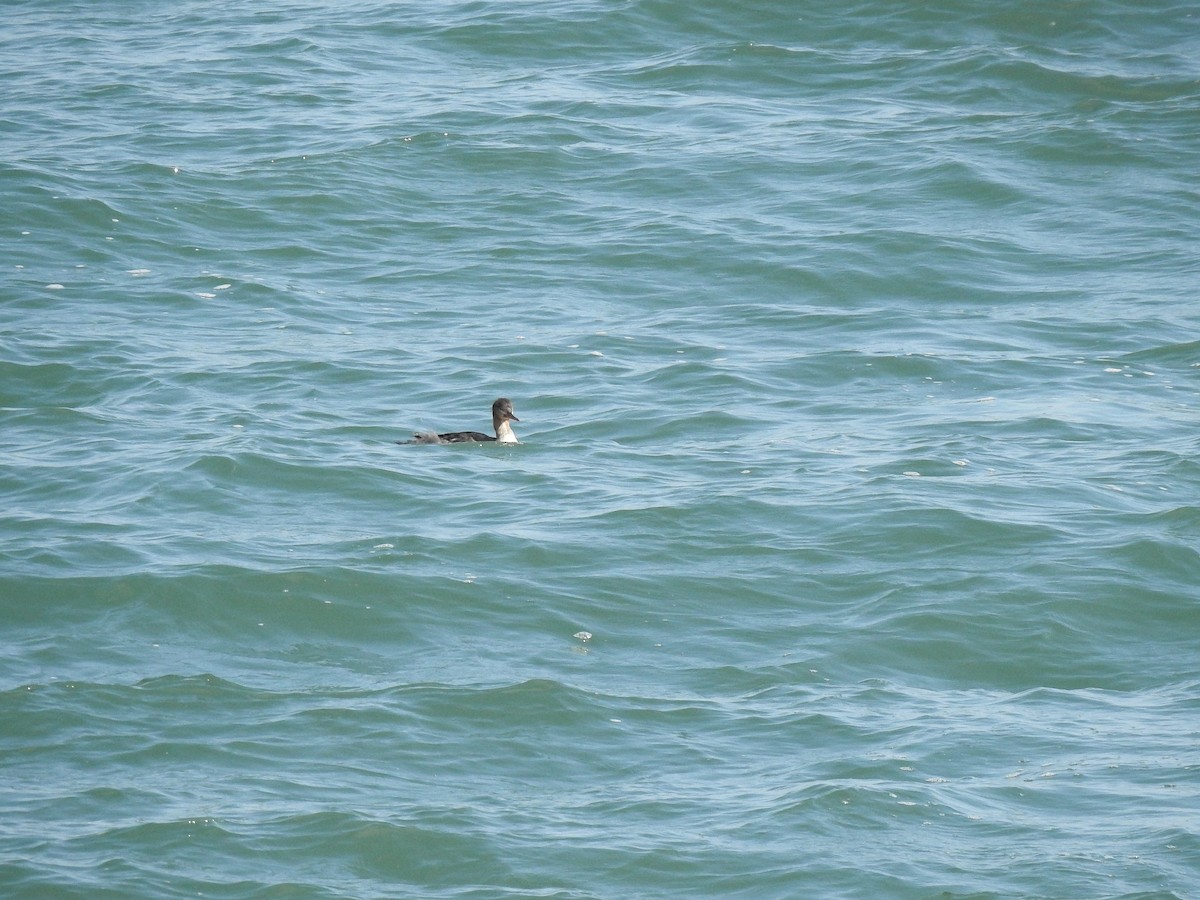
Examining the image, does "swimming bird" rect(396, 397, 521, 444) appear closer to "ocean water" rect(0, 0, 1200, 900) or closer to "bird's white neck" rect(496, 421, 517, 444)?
"bird's white neck" rect(496, 421, 517, 444)

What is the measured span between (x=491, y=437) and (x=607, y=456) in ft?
3.45

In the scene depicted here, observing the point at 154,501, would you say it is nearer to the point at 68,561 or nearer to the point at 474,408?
the point at 68,561

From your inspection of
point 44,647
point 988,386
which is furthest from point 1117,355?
point 44,647

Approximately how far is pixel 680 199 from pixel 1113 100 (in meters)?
5.78

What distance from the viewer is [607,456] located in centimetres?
1242

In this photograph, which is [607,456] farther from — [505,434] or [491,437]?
[491,437]

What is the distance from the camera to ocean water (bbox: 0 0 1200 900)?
24.6 feet

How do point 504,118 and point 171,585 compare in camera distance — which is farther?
point 504,118

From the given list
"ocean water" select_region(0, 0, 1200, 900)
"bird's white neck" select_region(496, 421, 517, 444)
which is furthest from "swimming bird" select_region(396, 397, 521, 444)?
"ocean water" select_region(0, 0, 1200, 900)

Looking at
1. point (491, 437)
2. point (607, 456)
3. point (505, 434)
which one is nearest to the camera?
point (607, 456)

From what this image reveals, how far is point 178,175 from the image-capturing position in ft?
61.3

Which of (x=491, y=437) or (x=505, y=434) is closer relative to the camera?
(x=505, y=434)

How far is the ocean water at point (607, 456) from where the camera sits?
7.49 meters

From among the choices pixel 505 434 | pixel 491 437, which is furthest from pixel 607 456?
→ pixel 491 437
